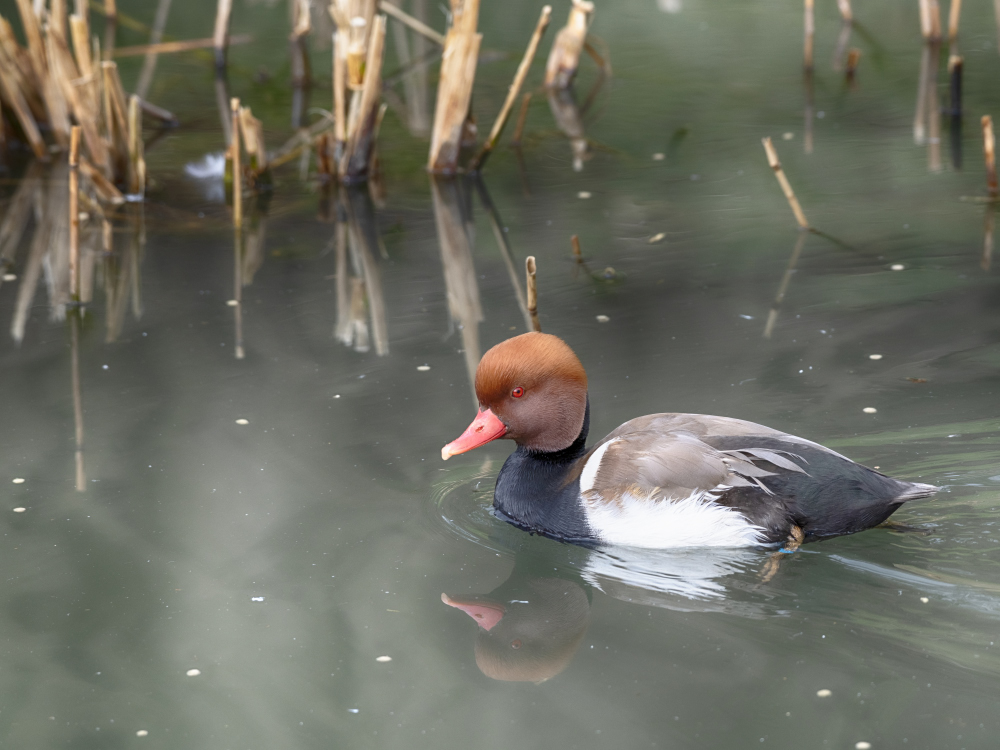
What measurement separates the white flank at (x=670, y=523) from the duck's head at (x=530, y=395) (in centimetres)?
30

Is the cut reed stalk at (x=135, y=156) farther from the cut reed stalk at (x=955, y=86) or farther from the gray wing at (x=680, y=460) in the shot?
the cut reed stalk at (x=955, y=86)

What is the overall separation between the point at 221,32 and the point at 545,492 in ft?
27.9

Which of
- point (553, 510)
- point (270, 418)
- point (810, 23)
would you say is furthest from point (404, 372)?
point (810, 23)

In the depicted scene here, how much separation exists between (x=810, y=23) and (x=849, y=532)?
751cm

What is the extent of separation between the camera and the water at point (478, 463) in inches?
133

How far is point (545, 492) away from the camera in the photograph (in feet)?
13.7

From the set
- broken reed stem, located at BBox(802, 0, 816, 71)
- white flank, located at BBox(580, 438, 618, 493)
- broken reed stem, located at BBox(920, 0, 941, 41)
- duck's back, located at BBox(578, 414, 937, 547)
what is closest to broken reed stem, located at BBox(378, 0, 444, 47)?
broken reed stem, located at BBox(802, 0, 816, 71)

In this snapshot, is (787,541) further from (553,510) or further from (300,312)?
(300,312)

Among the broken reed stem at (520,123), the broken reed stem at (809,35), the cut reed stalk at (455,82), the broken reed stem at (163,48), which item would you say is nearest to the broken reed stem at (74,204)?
the cut reed stalk at (455,82)

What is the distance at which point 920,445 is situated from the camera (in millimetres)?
4543

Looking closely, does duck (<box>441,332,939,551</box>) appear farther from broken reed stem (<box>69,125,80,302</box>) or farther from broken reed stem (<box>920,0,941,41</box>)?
broken reed stem (<box>920,0,941,41</box>)

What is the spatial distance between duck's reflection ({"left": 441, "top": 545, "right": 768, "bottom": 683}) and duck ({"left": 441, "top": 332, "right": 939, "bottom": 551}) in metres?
0.06

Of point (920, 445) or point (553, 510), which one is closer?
point (553, 510)

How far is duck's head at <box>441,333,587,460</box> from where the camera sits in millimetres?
4047
